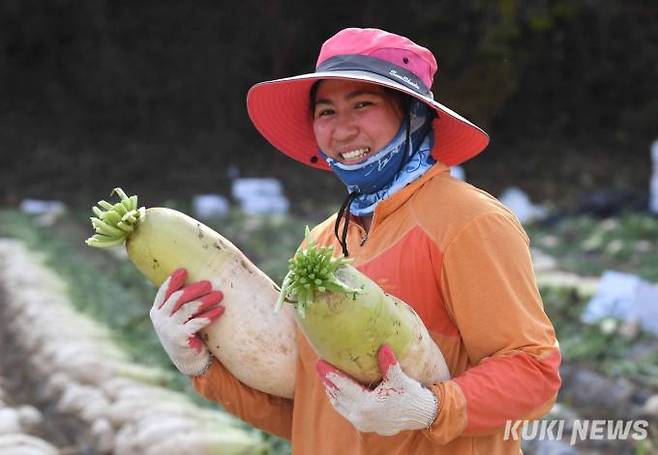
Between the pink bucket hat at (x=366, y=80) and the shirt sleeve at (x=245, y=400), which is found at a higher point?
the pink bucket hat at (x=366, y=80)

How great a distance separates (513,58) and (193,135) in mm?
6819

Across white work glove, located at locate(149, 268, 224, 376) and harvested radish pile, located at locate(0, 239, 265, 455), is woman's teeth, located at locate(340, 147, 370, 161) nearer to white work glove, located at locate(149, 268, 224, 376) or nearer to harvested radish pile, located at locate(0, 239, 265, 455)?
white work glove, located at locate(149, 268, 224, 376)

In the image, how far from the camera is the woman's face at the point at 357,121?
2199mm

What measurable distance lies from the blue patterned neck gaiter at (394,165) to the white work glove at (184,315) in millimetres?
428

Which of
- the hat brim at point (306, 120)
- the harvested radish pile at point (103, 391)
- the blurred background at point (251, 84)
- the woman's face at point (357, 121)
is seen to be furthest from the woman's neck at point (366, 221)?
the blurred background at point (251, 84)

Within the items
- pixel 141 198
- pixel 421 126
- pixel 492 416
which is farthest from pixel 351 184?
pixel 141 198

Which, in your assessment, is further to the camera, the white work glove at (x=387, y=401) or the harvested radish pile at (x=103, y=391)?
the harvested radish pile at (x=103, y=391)

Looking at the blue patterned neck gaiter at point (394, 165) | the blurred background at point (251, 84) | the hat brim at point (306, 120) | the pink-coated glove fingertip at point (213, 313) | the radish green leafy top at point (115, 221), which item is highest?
the blurred background at point (251, 84)

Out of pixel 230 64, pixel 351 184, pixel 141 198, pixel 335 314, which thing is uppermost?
pixel 230 64

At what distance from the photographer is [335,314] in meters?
1.91

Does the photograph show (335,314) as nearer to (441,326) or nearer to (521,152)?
(441,326)

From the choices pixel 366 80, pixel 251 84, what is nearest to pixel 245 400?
pixel 366 80
